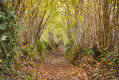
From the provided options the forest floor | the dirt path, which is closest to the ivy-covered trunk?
the forest floor

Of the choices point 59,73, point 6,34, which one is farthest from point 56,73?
point 6,34

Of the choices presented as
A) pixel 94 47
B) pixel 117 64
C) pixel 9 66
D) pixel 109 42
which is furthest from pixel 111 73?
pixel 9 66

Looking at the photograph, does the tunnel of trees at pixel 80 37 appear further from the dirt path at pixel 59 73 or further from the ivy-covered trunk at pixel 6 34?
the dirt path at pixel 59 73

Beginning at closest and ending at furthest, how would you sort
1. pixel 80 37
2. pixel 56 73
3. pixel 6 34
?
pixel 6 34 < pixel 56 73 < pixel 80 37

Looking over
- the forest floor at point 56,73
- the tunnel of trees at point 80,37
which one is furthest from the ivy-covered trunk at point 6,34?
the forest floor at point 56,73

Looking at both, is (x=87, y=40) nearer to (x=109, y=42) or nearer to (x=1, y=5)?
(x=109, y=42)

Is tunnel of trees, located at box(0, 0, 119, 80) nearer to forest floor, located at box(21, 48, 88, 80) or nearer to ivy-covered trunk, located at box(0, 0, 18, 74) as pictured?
ivy-covered trunk, located at box(0, 0, 18, 74)

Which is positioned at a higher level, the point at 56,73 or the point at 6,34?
the point at 6,34

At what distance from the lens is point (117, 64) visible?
582 cm

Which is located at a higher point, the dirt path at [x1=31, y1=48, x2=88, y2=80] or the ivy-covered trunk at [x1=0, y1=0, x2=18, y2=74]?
the ivy-covered trunk at [x1=0, y1=0, x2=18, y2=74]

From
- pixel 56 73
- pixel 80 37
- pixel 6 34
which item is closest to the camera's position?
pixel 6 34

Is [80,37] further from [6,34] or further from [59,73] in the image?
[6,34]

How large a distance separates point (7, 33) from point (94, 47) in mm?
6030

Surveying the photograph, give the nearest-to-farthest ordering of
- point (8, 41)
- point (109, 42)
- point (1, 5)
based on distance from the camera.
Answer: point (1, 5) → point (8, 41) → point (109, 42)
